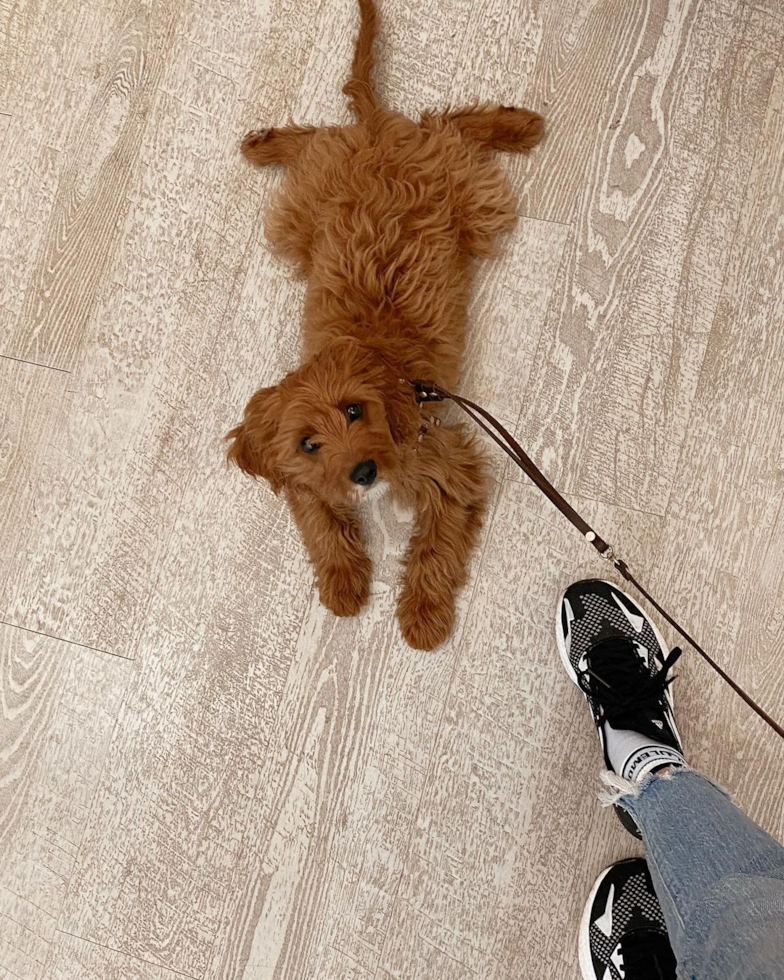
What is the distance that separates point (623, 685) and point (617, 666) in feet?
0.14

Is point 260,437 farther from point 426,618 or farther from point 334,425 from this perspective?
point 426,618

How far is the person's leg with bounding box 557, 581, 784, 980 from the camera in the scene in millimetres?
1026

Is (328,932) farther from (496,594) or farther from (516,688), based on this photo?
(496,594)

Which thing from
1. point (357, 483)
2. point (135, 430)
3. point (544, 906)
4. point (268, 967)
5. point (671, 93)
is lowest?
point (268, 967)

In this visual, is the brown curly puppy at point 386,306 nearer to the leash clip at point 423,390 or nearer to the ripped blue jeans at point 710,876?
the leash clip at point 423,390

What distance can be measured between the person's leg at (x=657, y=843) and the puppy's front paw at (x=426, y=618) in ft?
0.92

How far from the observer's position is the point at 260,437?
4.12ft

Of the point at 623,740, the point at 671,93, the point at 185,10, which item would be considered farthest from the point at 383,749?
the point at 185,10

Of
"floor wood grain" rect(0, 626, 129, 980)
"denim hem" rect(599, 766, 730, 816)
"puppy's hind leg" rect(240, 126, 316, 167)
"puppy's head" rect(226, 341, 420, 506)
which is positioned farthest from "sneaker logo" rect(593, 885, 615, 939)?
"puppy's hind leg" rect(240, 126, 316, 167)

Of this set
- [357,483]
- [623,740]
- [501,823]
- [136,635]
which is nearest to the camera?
[357,483]

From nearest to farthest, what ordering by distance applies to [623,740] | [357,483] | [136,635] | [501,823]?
[357,483], [623,740], [501,823], [136,635]

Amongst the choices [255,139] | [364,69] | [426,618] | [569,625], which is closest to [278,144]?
[255,139]

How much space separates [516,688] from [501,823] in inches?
12.4

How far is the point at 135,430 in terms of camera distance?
1776 mm
